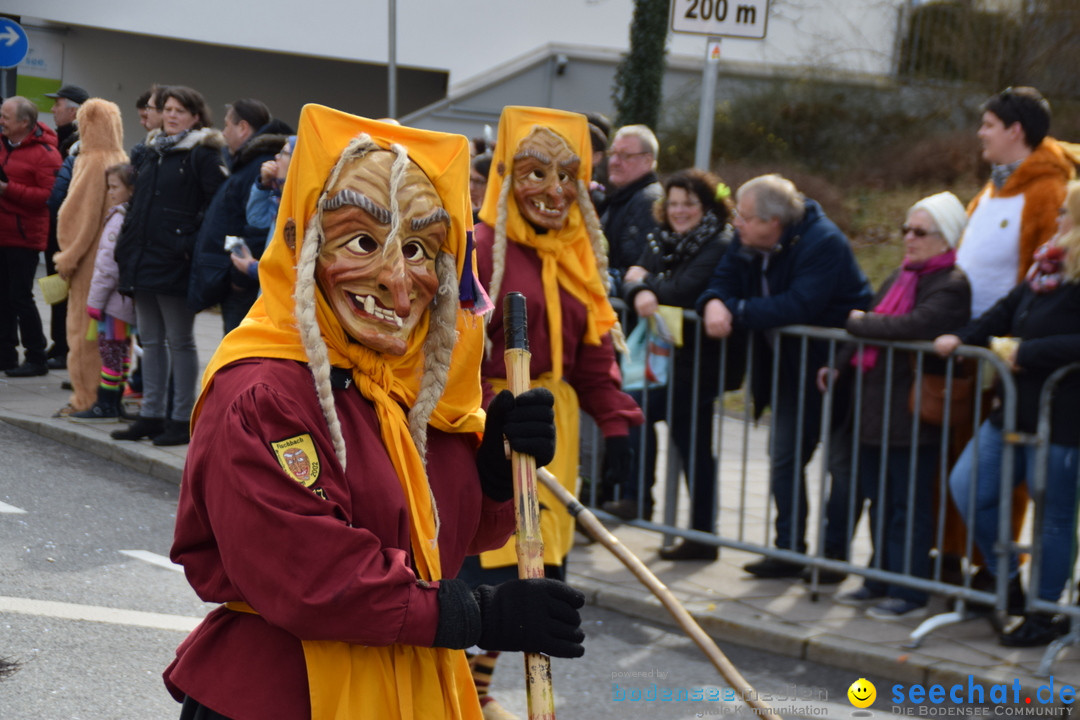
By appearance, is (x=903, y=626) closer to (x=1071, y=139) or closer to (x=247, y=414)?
(x=247, y=414)

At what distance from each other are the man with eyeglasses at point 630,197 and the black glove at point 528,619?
511 centimetres

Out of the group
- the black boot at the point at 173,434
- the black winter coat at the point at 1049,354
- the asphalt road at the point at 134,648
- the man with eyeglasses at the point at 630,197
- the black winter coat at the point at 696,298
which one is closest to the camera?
the asphalt road at the point at 134,648

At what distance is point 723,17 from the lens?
6.98 meters

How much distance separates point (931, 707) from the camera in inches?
193

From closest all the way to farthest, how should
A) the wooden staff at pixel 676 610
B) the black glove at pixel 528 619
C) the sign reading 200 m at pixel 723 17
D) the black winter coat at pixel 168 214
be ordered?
the black glove at pixel 528 619
the wooden staff at pixel 676 610
the sign reading 200 m at pixel 723 17
the black winter coat at pixel 168 214

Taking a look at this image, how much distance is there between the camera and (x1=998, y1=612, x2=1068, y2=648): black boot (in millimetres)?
5316

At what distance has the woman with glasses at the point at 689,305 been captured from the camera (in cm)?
654

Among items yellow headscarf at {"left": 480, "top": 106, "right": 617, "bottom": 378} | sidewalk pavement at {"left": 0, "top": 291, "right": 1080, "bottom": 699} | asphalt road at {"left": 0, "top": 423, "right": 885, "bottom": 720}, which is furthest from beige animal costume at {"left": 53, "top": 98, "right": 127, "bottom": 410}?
yellow headscarf at {"left": 480, "top": 106, "right": 617, "bottom": 378}

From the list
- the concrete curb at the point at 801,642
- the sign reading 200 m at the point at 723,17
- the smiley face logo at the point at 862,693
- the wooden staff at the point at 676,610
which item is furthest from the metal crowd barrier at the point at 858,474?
the wooden staff at the point at 676,610

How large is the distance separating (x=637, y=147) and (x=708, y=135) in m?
0.43

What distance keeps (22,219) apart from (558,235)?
21.7 feet

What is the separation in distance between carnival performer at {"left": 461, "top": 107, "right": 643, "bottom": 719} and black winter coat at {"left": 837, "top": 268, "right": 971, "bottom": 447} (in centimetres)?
145

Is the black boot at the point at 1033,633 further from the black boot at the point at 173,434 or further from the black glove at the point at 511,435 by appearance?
the black boot at the point at 173,434

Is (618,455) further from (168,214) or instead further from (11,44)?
(11,44)
